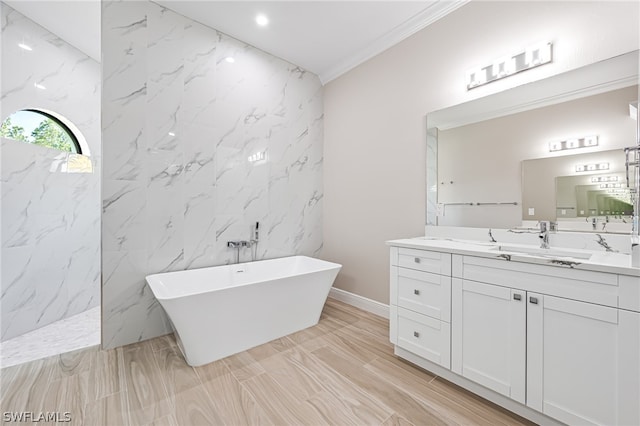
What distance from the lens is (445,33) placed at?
7.96ft

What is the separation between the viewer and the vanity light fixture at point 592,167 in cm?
168

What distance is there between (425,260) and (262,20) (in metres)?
2.75

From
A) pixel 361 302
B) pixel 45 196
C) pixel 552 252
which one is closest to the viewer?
pixel 552 252

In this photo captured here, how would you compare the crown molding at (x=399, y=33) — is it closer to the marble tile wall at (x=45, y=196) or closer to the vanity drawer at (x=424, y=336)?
the vanity drawer at (x=424, y=336)

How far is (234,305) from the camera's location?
2.09m

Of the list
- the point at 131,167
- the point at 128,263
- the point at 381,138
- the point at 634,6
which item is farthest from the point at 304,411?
the point at 634,6

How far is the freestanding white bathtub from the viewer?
6.26 feet

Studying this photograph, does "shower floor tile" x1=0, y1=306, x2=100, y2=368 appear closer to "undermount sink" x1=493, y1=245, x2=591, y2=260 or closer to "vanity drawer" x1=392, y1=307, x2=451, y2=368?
"vanity drawer" x1=392, y1=307, x2=451, y2=368

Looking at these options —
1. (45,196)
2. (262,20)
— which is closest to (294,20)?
(262,20)

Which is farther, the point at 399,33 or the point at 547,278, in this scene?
the point at 399,33

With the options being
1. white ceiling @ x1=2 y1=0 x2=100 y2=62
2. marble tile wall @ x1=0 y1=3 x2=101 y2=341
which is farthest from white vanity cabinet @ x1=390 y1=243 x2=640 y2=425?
white ceiling @ x1=2 y1=0 x2=100 y2=62

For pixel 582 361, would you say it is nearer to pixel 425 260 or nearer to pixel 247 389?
pixel 425 260

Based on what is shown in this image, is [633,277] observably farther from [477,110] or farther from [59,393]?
[59,393]

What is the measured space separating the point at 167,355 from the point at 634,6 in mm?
3958
